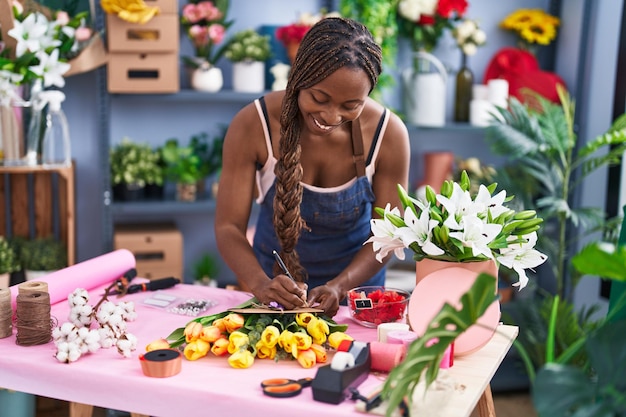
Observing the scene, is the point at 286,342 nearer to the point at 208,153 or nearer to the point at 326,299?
the point at 326,299

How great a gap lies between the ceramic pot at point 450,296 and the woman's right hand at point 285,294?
0.81ft

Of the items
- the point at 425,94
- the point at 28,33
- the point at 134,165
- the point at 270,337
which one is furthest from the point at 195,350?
the point at 425,94

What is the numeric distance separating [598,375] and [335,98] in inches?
35.1

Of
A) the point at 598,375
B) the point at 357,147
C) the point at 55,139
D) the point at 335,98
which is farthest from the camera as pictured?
the point at 55,139

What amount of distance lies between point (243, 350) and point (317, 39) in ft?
2.51

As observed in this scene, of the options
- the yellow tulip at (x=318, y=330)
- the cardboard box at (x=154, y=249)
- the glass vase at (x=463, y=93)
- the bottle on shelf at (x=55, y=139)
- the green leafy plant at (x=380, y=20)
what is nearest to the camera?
the yellow tulip at (x=318, y=330)

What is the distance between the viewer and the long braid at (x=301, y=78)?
69.6 inches

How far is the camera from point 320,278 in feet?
7.38

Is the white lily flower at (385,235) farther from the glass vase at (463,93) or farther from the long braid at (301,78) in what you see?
the glass vase at (463,93)

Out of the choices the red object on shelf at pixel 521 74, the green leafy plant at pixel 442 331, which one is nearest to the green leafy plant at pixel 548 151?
the red object on shelf at pixel 521 74

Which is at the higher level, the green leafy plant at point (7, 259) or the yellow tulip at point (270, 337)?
the yellow tulip at point (270, 337)

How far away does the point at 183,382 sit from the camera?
4.63 feet

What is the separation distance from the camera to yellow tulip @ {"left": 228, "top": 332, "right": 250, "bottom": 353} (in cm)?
153

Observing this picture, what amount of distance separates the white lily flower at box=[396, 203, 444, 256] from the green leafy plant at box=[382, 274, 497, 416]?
35 centimetres
